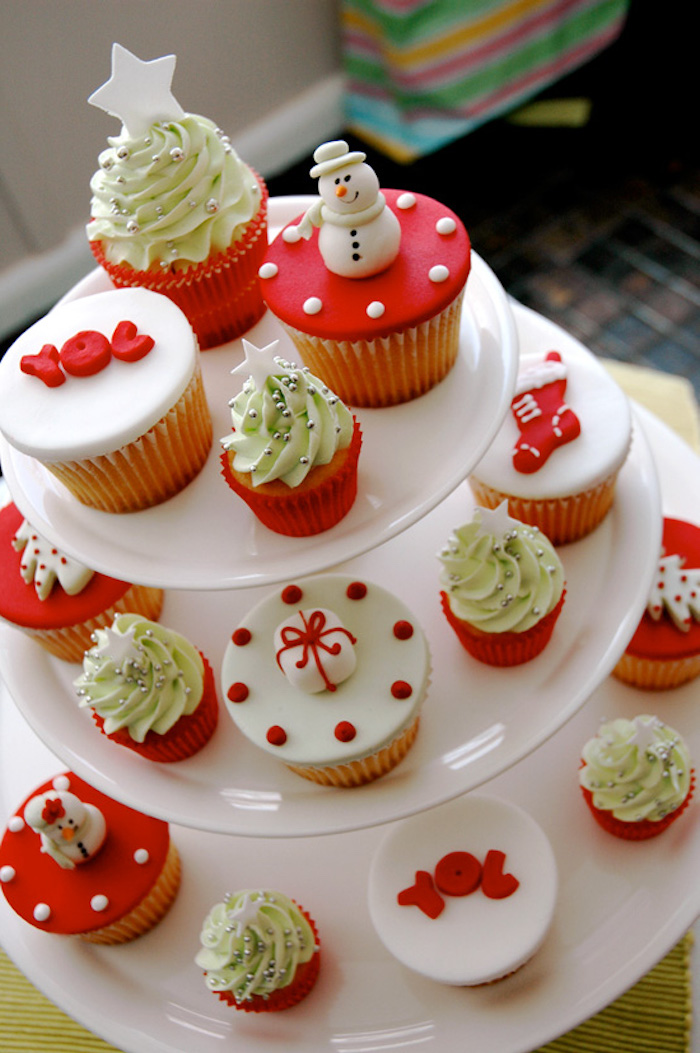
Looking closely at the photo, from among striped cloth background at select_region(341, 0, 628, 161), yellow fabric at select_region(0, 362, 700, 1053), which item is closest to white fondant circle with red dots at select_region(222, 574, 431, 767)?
yellow fabric at select_region(0, 362, 700, 1053)

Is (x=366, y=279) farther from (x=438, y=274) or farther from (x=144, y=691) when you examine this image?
(x=144, y=691)

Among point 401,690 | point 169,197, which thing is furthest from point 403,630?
point 169,197

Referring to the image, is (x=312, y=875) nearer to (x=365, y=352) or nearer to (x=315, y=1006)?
(x=315, y=1006)

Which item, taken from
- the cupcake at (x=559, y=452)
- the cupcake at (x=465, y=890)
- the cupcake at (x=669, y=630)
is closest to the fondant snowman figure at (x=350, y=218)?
the cupcake at (x=559, y=452)

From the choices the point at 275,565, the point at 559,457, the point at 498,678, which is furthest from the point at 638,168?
the point at 275,565

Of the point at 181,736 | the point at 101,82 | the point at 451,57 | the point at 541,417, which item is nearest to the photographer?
the point at 181,736

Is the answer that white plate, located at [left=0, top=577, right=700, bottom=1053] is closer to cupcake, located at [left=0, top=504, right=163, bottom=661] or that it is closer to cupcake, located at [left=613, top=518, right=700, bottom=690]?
cupcake, located at [left=613, top=518, right=700, bottom=690]

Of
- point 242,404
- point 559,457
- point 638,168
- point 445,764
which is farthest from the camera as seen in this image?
point 638,168
